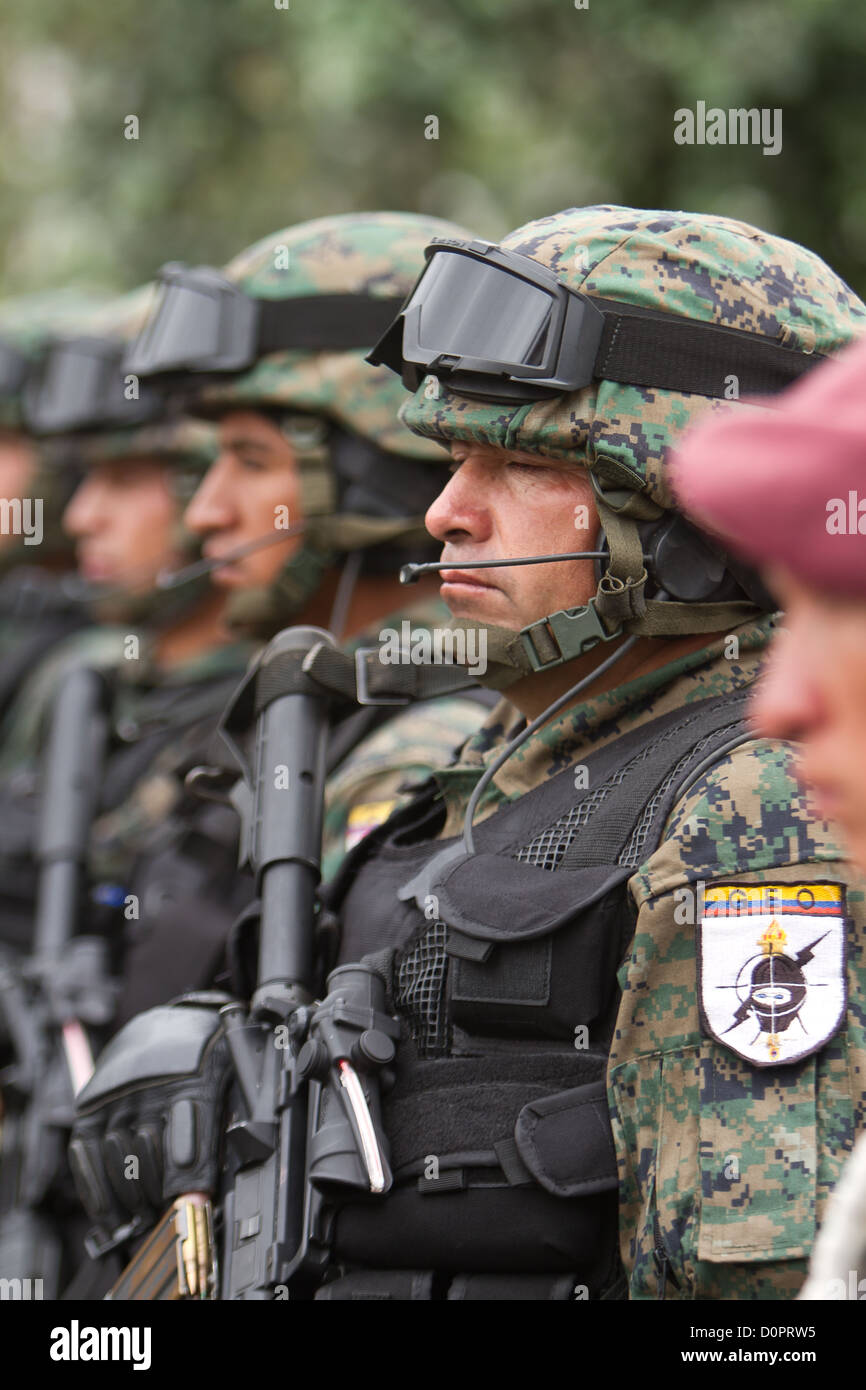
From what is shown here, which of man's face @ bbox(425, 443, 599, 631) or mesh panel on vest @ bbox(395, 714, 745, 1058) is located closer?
mesh panel on vest @ bbox(395, 714, 745, 1058)

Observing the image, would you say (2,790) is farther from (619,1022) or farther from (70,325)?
(619,1022)

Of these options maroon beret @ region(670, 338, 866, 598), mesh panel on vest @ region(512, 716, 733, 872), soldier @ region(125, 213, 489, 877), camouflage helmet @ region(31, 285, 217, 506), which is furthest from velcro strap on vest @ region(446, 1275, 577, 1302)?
camouflage helmet @ region(31, 285, 217, 506)

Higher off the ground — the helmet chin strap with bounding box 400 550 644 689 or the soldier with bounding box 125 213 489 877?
the soldier with bounding box 125 213 489 877

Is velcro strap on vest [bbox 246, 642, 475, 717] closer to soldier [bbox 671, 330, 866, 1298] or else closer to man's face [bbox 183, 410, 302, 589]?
man's face [bbox 183, 410, 302, 589]

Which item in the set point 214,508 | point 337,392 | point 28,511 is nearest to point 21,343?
point 28,511

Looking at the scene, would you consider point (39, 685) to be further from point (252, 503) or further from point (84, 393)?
point (252, 503)

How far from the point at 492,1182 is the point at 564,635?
801 mm

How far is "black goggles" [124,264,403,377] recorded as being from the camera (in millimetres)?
4262

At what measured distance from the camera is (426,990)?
2.59m

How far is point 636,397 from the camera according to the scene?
2.63 metres

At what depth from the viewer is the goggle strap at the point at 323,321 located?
425 centimetres

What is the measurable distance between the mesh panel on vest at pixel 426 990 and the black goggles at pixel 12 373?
468 centimetres

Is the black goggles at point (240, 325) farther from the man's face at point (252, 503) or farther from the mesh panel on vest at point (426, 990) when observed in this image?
the mesh panel on vest at point (426, 990)

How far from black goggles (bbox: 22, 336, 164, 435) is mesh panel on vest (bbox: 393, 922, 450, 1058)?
3775 mm
